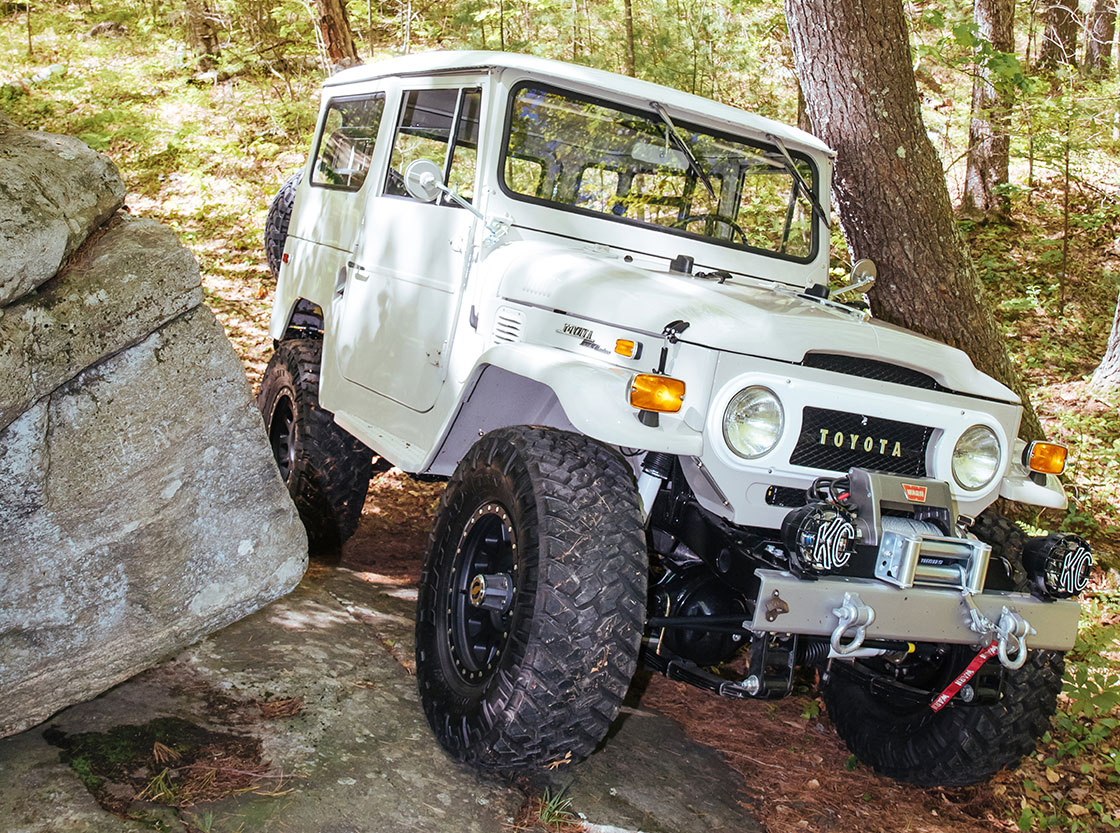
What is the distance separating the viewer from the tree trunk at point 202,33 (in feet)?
42.6

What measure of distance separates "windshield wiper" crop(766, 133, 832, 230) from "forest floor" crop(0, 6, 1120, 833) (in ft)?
7.23

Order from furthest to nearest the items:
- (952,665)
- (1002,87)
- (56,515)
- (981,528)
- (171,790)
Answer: (1002,87)
(981,528)
(952,665)
(56,515)
(171,790)

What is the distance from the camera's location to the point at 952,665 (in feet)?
10.9

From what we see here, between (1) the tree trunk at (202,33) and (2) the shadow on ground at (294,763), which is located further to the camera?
(1) the tree trunk at (202,33)

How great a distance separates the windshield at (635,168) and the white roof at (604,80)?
0.26 ft

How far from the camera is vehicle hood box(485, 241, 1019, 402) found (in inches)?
118

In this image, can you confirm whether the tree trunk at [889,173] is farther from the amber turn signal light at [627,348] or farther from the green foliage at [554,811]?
the green foliage at [554,811]

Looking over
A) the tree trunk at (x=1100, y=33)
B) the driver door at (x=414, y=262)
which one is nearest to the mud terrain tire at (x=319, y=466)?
the driver door at (x=414, y=262)

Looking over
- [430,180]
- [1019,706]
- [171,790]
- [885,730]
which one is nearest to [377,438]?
[430,180]

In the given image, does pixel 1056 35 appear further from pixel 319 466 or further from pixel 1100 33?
pixel 319 466

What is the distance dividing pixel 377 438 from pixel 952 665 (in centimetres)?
247

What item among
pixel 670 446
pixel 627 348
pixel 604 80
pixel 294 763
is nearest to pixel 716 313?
pixel 627 348

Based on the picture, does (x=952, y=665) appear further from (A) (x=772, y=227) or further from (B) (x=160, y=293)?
(B) (x=160, y=293)

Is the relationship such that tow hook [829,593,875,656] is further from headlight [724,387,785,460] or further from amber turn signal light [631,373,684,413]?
amber turn signal light [631,373,684,413]
